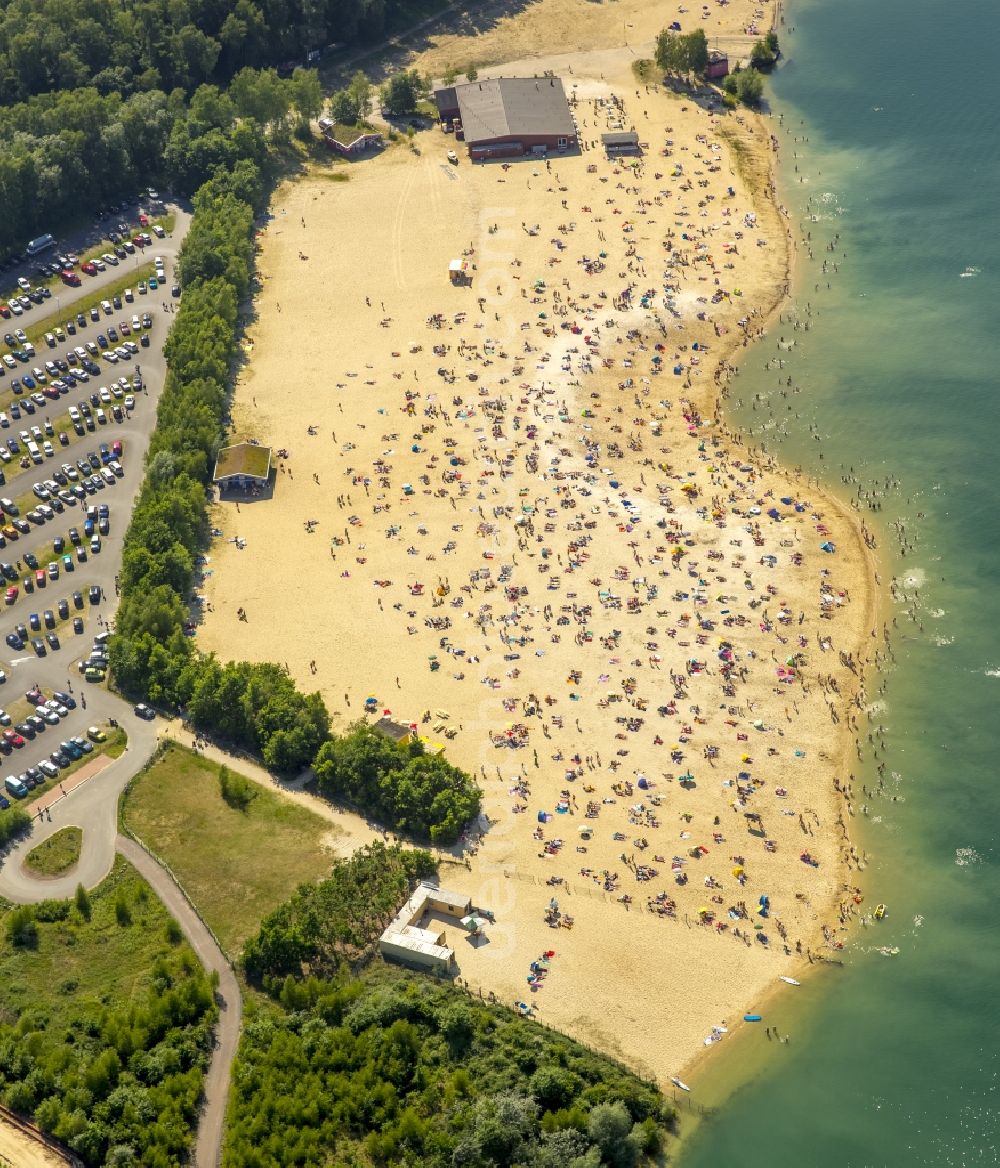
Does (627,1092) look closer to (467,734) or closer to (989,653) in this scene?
(467,734)

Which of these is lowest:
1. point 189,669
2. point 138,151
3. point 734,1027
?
point 734,1027

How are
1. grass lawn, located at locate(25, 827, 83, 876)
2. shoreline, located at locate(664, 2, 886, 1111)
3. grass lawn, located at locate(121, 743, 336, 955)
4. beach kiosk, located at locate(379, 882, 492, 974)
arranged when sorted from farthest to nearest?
grass lawn, located at locate(25, 827, 83, 876), grass lawn, located at locate(121, 743, 336, 955), beach kiosk, located at locate(379, 882, 492, 974), shoreline, located at locate(664, 2, 886, 1111)

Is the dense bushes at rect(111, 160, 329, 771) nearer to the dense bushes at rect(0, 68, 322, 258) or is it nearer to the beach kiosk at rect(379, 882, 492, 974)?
the dense bushes at rect(0, 68, 322, 258)

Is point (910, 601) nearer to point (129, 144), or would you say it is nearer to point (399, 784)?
point (399, 784)

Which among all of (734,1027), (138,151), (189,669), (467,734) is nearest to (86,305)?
(138,151)

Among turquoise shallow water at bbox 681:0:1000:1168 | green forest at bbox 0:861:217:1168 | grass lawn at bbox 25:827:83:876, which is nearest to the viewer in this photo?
green forest at bbox 0:861:217:1168

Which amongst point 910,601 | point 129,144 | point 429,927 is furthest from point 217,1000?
point 129,144

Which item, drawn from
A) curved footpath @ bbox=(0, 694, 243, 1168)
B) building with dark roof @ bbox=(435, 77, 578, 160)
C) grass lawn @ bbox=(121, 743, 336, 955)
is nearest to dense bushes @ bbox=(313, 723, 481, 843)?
grass lawn @ bbox=(121, 743, 336, 955)

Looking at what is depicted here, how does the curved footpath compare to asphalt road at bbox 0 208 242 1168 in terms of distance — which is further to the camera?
asphalt road at bbox 0 208 242 1168
